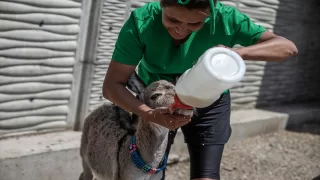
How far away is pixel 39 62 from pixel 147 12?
212 centimetres

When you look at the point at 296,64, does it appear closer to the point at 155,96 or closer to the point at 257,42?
the point at 257,42

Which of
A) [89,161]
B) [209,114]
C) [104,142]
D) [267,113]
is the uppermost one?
[209,114]

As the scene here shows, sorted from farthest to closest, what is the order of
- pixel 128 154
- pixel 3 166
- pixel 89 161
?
pixel 3 166
pixel 89 161
pixel 128 154

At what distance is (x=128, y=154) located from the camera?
360 centimetres

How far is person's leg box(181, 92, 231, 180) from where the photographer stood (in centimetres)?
333

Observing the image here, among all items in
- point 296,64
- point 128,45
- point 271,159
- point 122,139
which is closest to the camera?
point 128,45

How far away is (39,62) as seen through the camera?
16.1ft

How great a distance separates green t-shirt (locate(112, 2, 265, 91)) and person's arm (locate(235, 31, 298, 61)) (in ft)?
0.34

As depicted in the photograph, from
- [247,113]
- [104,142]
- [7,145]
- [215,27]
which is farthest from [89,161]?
[247,113]

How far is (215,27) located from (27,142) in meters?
2.60

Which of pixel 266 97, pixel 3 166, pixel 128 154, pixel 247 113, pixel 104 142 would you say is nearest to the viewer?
pixel 128 154

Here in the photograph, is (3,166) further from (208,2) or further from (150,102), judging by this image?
(208,2)

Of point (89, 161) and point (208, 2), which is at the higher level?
point (208, 2)

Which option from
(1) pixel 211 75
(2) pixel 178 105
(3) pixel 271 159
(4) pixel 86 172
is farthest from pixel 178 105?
(3) pixel 271 159
